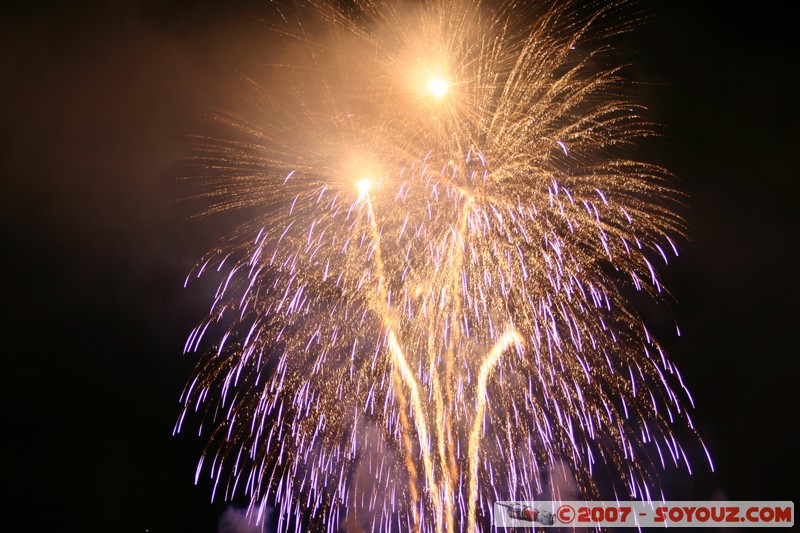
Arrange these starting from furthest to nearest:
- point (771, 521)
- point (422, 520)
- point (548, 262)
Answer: point (771, 521) → point (422, 520) → point (548, 262)

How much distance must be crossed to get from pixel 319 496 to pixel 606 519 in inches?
244

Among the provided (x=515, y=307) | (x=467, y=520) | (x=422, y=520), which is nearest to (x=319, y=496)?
(x=422, y=520)

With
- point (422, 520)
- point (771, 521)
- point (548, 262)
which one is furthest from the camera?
point (771, 521)

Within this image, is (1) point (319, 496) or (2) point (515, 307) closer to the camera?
(2) point (515, 307)

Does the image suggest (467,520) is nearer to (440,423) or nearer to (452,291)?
(440,423)

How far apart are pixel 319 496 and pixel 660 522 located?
7554 mm

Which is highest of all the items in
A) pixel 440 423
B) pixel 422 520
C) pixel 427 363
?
pixel 427 363

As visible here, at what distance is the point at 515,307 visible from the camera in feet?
34.9

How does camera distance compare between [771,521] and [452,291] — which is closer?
[452,291]

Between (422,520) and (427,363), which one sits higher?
(427,363)

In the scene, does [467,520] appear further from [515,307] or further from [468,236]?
[468,236]

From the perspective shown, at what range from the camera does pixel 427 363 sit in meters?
10.9

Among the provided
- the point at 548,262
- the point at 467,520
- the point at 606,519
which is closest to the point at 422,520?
the point at 467,520

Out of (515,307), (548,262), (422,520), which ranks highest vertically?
(548,262)
